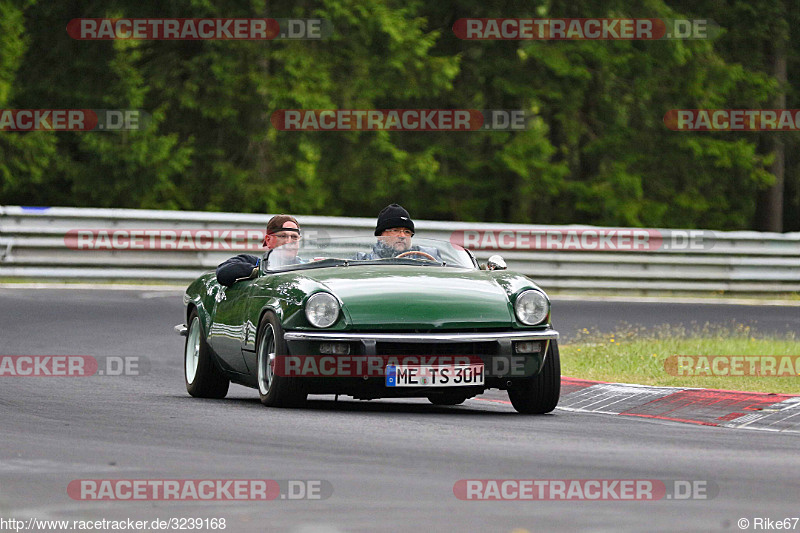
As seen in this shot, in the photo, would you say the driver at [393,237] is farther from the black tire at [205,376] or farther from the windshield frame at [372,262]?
the black tire at [205,376]

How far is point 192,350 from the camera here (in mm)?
12680

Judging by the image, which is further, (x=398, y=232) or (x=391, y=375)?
(x=398, y=232)

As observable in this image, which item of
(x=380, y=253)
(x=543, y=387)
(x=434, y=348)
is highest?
(x=380, y=253)

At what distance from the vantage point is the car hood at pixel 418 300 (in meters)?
10.3

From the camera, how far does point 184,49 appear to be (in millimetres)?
32844

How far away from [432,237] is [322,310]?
12.9 metres

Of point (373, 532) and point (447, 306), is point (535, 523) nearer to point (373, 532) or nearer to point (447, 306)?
point (373, 532)

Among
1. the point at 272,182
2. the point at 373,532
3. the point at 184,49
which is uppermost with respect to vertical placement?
the point at 184,49

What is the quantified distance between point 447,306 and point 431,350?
32 centimetres

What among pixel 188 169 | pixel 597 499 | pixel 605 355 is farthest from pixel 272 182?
pixel 597 499

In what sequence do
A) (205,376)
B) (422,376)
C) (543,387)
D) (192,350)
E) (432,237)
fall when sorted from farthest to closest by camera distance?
1. (432,237)
2. (192,350)
3. (205,376)
4. (543,387)
5. (422,376)

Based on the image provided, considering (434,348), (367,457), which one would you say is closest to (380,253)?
(434,348)

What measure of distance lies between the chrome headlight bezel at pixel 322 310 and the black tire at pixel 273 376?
0.25 metres

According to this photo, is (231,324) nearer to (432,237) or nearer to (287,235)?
(287,235)
